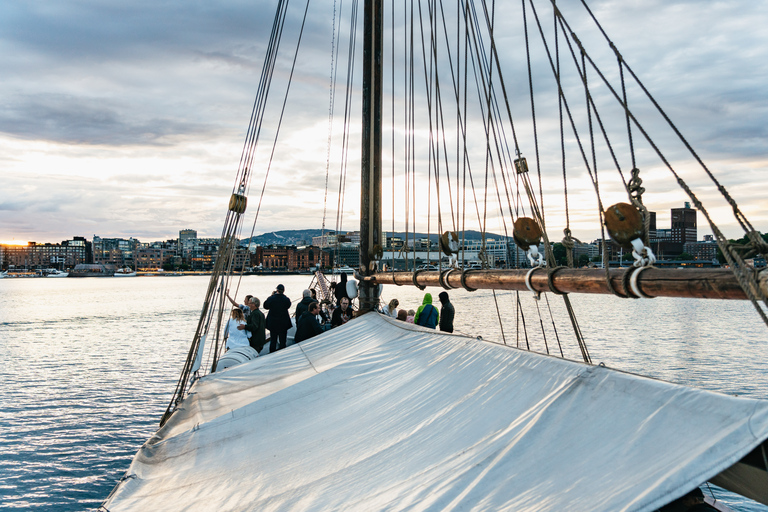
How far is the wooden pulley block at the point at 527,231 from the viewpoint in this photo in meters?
4.18

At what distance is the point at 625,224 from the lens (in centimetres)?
298

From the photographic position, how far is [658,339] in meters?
26.9

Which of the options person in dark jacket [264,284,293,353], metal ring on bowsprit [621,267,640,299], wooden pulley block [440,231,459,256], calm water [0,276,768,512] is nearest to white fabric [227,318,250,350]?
person in dark jacket [264,284,293,353]

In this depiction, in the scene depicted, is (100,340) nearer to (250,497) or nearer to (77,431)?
(77,431)

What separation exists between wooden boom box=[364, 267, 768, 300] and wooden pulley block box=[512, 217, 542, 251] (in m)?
0.24

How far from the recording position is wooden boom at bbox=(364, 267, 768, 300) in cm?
244

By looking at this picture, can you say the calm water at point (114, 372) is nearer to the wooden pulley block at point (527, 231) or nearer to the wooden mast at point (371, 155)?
the wooden mast at point (371, 155)

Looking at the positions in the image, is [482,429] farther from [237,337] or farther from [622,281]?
[237,337]

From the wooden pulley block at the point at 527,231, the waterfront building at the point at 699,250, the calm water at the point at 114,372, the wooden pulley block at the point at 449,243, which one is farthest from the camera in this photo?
the waterfront building at the point at 699,250

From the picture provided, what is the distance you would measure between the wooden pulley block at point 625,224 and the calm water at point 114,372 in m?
4.81

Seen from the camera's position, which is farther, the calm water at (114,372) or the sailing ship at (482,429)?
the calm water at (114,372)

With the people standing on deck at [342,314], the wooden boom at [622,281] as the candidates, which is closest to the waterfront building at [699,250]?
the people standing on deck at [342,314]

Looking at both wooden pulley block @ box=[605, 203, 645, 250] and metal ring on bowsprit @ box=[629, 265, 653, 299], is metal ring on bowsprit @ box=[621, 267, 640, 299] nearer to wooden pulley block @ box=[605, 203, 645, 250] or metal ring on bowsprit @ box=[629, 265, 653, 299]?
metal ring on bowsprit @ box=[629, 265, 653, 299]

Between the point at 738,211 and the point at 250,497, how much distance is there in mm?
3073
